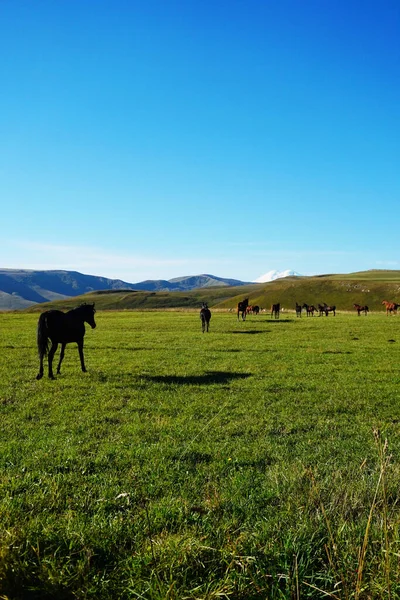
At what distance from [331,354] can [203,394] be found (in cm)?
1187

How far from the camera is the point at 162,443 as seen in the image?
28.9 ft

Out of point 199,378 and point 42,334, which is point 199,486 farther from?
point 42,334

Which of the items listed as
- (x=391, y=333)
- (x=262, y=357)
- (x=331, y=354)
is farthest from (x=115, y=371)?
(x=391, y=333)

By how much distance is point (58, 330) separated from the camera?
17.3m

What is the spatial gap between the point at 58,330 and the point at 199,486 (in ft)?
40.4

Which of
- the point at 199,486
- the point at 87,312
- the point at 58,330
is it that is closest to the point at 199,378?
the point at 58,330

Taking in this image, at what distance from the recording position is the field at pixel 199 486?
398 centimetres

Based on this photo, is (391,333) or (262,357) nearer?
(262,357)

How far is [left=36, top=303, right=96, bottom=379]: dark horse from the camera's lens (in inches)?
654

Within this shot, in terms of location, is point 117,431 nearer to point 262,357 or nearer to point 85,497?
point 85,497

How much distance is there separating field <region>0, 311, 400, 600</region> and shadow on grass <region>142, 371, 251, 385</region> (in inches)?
7.8

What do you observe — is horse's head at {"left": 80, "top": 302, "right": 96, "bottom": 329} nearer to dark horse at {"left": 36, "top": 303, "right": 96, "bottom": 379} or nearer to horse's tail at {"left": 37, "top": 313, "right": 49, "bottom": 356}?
dark horse at {"left": 36, "top": 303, "right": 96, "bottom": 379}

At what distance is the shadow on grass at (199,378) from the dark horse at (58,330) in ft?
12.2

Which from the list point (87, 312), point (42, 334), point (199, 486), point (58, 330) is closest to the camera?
point (199, 486)
